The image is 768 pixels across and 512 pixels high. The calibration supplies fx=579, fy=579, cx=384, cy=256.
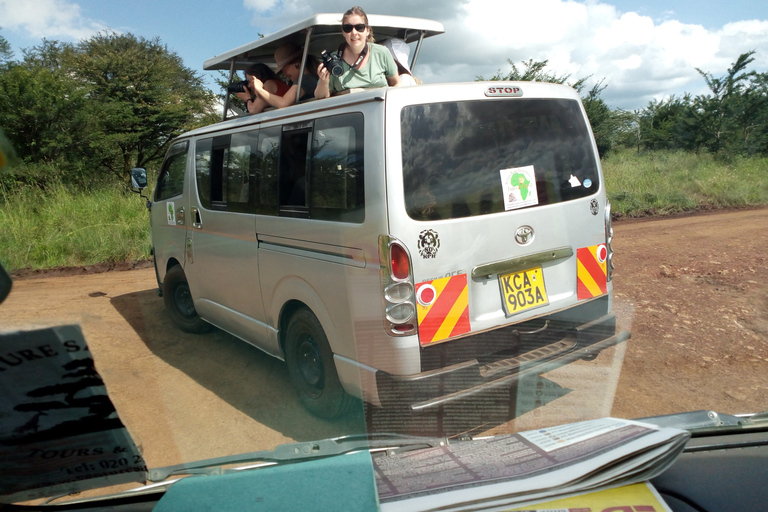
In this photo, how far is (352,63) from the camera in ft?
13.4

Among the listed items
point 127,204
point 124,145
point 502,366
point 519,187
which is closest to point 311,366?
point 502,366

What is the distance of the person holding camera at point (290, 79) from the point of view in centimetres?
437

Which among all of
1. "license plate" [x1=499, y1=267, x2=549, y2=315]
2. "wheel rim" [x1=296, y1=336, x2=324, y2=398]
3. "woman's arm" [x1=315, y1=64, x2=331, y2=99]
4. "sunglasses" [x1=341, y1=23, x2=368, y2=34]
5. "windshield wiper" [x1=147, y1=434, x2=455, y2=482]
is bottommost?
"wheel rim" [x1=296, y1=336, x2=324, y2=398]

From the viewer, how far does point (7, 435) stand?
4.85ft

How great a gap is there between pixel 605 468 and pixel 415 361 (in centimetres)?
162

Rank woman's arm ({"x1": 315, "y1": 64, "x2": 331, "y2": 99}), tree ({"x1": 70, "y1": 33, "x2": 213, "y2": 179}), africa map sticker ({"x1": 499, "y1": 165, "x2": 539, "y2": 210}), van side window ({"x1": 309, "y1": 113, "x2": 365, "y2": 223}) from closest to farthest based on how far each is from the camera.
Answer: van side window ({"x1": 309, "y1": 113, "x2": 365, "y2": 223}), africa map sticker ({"x1": 499, "y1": 165, "x2": 539, "y2": 210}), woman's arm ({"x1": 315, "y1": 64, "x2": 331, "y2": 99}), tree ({"x1": 70, "y1": 33, "x2": 213, "y2": 179})

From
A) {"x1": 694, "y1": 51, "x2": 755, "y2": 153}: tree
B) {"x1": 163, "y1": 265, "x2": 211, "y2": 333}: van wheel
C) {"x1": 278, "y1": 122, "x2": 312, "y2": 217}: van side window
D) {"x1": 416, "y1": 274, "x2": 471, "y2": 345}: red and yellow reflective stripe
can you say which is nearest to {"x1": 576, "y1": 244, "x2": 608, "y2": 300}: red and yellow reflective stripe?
{"x1": 416, "y1": 274, "x2": 471, "y2": 345}: red and yellow reflective stripe

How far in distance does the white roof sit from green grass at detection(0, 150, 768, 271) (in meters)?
1.94

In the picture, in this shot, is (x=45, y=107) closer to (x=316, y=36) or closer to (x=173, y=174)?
(x=173, y=174)

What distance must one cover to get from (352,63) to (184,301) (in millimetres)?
2870

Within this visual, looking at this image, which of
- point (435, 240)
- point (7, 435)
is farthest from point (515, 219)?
point (7, 435)

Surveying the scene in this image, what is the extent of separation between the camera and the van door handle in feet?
15.7

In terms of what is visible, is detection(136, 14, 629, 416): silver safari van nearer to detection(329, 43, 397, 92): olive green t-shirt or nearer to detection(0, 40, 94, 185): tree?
detection(329, 43, 397, 92): olive green t-shirt

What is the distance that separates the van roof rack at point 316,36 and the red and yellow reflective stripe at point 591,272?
2278 millimetres
